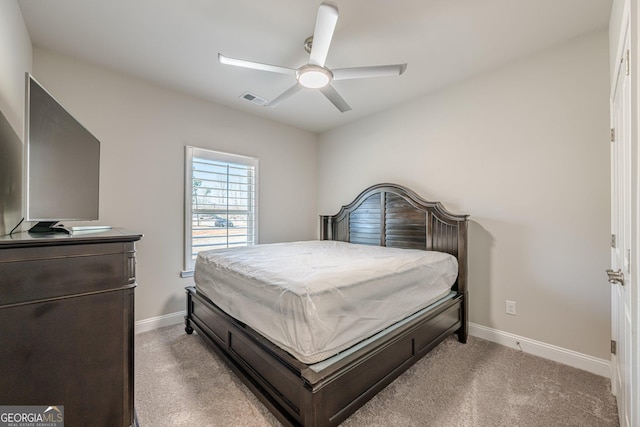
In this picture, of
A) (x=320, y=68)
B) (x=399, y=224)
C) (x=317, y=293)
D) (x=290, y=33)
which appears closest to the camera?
(x=317, y=293)

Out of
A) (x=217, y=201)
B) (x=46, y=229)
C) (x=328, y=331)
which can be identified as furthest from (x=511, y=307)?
(x=46, y=229)

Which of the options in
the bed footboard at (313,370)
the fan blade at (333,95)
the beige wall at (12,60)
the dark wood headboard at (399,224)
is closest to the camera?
the bed footboard at (313,370)

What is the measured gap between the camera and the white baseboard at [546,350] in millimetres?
2150

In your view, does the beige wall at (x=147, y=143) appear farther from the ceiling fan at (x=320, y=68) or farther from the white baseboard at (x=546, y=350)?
the white baseboard at (x=546, y=350)

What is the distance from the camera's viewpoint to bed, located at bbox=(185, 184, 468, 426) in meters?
1.43

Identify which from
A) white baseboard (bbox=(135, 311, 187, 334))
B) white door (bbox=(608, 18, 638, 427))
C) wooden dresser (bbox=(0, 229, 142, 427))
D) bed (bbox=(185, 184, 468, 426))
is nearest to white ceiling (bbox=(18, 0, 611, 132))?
white door (bbox=(608, 18, 638, 427))

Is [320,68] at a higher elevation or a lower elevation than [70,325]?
higher

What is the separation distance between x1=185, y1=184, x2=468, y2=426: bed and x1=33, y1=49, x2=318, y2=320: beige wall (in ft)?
2.21

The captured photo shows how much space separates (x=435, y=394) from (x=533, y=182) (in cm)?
207

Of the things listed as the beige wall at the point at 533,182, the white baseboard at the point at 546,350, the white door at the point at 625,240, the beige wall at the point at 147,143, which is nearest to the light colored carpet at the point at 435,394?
the white baseboard at the point at 546,350

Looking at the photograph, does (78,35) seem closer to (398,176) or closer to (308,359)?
(308,359)

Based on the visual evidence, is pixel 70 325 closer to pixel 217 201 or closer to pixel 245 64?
pixel 245 64

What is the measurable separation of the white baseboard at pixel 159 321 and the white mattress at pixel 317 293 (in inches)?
37.4

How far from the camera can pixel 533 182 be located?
2502 mm
